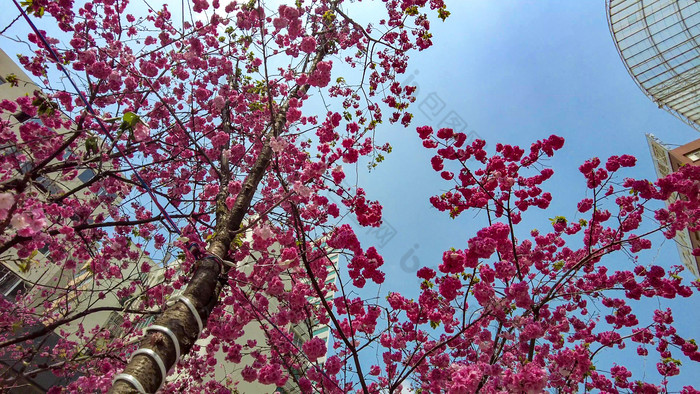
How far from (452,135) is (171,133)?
5863 millimetres

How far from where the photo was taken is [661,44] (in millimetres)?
21281

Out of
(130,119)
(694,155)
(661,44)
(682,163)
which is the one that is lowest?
(130,119)

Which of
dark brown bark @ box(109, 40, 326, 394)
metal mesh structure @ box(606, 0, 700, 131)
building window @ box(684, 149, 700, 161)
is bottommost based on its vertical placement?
dark brown bark @ box(109, 40, 326, 394)

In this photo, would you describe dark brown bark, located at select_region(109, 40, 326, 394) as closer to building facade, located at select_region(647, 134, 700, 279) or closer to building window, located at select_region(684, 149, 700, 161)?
building facade, located at select_region(647, 134, 700, 279)

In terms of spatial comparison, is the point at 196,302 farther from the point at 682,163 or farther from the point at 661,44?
the point at 682,163

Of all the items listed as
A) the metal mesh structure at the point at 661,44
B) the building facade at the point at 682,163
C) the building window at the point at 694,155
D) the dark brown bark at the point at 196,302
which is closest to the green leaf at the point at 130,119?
the dark brown bark at the point at 196,302

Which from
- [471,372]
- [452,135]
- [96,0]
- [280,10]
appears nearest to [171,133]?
[96,0]

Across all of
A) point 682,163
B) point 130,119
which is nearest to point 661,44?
point 682,163

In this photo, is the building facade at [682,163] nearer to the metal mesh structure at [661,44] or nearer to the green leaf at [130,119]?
the metal mesh structure at [661,44]

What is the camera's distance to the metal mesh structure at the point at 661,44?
2011 cm

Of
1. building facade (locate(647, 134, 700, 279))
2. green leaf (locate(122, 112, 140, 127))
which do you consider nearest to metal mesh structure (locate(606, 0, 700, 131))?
building facade (locate(647, 134, 700, 279))

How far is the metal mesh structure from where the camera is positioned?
66.0 feet

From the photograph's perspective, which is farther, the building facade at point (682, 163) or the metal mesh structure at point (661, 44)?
the building facade at point (682, 163)

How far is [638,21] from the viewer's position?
70.5ft
